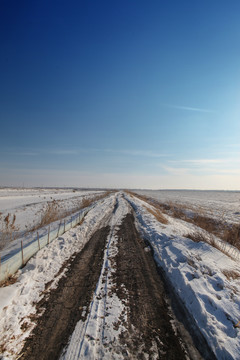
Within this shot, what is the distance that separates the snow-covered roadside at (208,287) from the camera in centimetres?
283

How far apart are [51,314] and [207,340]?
2870 mm

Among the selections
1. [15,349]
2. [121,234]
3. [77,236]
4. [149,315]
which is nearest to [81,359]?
[15,349]

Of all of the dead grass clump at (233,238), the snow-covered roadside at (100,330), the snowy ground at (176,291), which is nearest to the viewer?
the snow-covered roadside at (100,330)

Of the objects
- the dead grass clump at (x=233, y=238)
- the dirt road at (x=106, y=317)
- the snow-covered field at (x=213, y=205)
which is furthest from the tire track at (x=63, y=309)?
the snow-covered field at (x=213, y=205)

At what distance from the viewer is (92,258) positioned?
6027mm

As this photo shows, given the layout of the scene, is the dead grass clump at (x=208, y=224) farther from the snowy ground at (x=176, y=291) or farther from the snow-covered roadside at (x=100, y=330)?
the snow-covered roadside at (x=100, y=330)

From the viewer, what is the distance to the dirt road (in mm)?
2627

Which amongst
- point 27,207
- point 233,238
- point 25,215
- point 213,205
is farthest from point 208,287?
point 213,205

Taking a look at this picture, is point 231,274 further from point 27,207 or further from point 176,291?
point 27,207

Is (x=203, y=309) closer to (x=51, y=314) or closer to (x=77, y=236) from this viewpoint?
(x=51, y=314)

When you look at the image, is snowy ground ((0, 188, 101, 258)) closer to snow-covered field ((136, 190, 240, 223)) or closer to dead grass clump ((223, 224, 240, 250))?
dead grass clump ((223, 224, 240, 250))

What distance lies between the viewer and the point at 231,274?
4.84m

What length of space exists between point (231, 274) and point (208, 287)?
4.16ft

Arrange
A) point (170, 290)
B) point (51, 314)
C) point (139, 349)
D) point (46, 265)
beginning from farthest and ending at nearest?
point (46, 265), point (170, 290), point (51, 314), point (139, 349)
